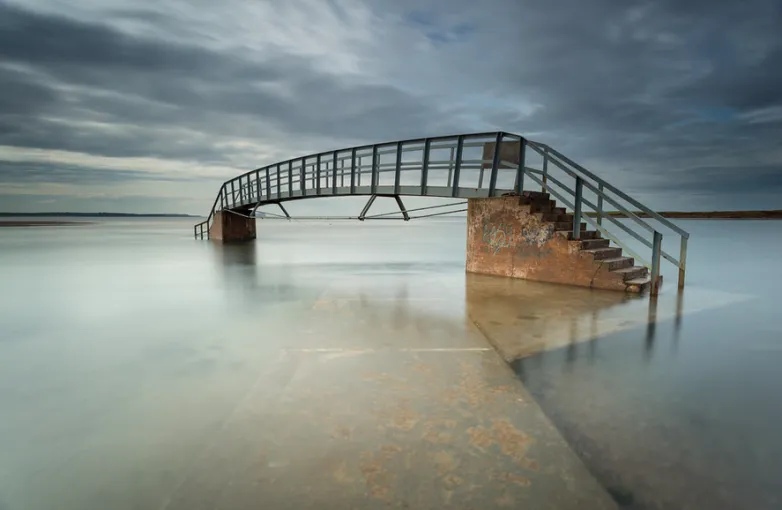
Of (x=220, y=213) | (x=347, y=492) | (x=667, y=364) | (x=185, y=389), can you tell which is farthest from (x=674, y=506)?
(x=220, y=213)

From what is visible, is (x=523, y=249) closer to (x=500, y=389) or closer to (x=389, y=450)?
(x=500, y=389)

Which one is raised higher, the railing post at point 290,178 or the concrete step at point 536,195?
the railing post at point 290,178

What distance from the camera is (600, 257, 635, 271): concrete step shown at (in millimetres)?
7613

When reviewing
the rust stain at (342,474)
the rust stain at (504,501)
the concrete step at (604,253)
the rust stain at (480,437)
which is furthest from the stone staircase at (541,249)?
the rust stain at (342,474)

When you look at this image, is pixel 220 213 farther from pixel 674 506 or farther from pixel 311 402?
pixel 674 506

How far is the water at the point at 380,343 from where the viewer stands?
2055mm

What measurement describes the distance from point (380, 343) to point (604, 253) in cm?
593

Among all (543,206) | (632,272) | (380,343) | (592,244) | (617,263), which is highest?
(543,206)

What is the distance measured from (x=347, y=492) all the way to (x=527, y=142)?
8.52m

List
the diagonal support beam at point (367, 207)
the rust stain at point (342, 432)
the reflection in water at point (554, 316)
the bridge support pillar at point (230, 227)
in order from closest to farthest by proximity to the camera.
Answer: the rust stain at point (342, 432), the reflection in water at point (554, 316), the diagonal support beam at point (367, 207), the bridge support pillar at point (230, 227)

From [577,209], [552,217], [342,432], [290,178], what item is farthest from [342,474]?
[290,178]

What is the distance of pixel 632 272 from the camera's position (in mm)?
7824

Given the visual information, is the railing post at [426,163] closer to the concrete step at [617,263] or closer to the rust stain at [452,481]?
the concrete step at [617,263]

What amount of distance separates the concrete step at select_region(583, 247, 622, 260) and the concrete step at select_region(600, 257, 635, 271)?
0.36 feet
